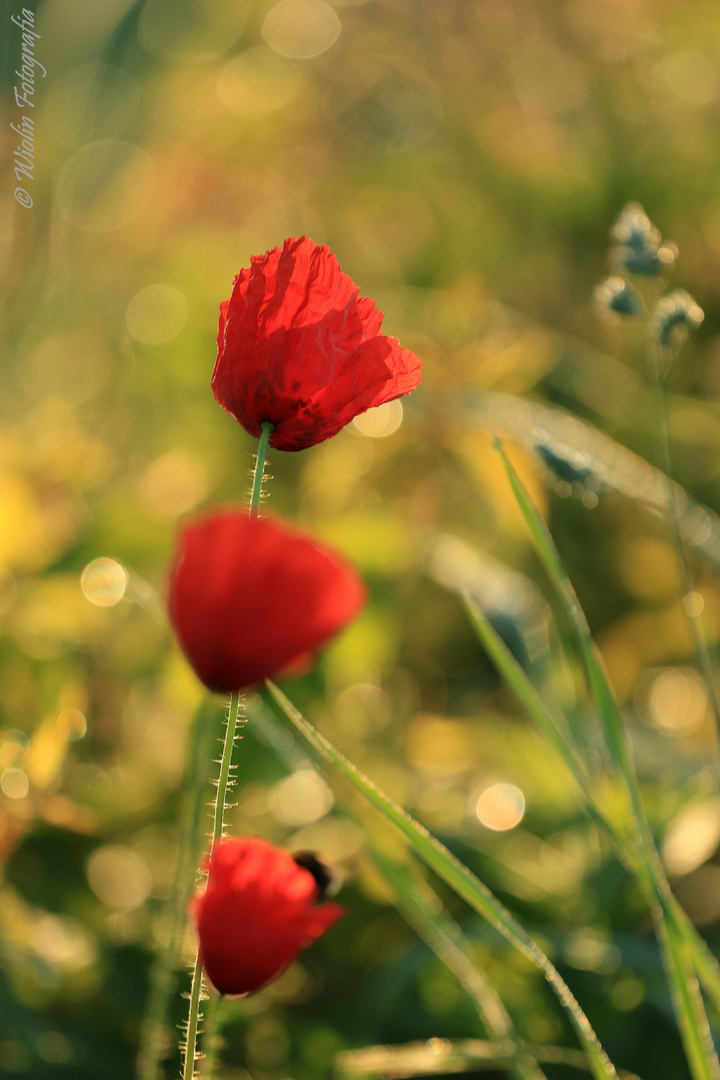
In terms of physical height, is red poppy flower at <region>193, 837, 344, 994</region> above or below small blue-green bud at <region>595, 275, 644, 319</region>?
below

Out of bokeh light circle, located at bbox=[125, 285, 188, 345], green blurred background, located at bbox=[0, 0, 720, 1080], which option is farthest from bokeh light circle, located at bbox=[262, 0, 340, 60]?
bokeh light circle, located at bbox=[125, 285, 188, 345]

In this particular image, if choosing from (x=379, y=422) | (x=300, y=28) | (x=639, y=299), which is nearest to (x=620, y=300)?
(x=639, y=299)

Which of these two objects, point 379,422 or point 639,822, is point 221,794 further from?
point 379,422

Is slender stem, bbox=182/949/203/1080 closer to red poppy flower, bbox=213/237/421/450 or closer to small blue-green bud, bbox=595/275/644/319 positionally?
red poppy flower, bbox=213/237/421/450

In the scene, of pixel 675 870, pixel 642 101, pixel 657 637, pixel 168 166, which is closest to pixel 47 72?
pixel 168 166

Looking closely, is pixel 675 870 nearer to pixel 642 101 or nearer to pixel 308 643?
pixel 308 643

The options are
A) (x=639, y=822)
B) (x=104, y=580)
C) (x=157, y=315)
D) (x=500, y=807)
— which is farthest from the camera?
(x=157, y=315)
